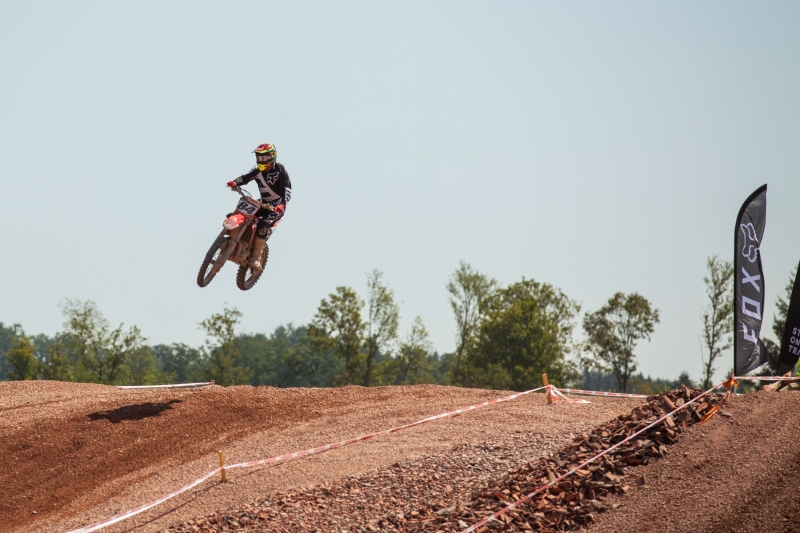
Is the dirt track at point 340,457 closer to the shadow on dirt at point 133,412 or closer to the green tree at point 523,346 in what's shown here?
the shadow on dirt at point 133,412

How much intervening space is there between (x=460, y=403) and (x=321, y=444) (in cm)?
345

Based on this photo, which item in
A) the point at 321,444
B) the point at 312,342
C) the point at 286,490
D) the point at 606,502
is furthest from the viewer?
the point at 312,342

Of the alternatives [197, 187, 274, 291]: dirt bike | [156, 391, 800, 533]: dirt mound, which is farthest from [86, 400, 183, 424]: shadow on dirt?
[156, 391, 800, 533]: dirt mound

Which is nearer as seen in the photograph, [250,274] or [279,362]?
[250,274]

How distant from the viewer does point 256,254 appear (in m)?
17.1

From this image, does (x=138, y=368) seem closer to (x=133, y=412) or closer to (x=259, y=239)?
(x=133, y=412)

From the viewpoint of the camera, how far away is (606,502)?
34.0 ft

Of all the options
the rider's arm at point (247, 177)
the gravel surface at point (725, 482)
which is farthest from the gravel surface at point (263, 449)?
the rider's arm at point (247, 177)

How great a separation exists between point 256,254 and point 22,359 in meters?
37.7

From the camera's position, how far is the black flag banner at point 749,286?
13.6m

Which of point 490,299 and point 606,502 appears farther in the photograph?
point 490,299

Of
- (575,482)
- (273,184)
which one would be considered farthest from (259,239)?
(575,482)

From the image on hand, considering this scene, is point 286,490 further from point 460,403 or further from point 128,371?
point 128,371

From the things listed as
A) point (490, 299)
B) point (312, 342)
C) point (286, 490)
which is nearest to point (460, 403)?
point (286, 490)
